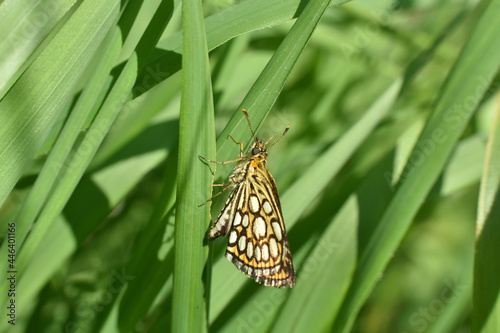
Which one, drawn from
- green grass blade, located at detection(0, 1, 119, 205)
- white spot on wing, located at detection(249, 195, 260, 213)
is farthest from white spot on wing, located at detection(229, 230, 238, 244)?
green grass blade, located at detection(0, 1, 119, 205)

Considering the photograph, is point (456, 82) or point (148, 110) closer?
Answer: point (456, 82)

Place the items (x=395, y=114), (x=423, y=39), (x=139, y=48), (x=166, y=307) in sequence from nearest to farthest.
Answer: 1. (x=139, y=48)
2. (x=166, y=307)
3. (x=395, y=114)
4. (x=423, y=39)

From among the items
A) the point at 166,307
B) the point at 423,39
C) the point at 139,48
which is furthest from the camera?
the point at 423,39

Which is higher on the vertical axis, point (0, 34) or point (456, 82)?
point (456, 82)

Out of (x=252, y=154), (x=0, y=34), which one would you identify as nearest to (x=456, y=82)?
(x=252, y=154)

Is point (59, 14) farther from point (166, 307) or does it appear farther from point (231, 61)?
point (166, 307)
